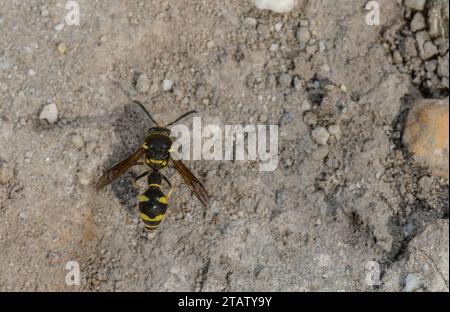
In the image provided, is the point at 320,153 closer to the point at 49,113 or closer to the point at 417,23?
the point at 417,23

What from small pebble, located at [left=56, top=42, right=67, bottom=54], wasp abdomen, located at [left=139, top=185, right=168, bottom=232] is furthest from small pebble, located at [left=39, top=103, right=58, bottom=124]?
wasp abdomen, located at [left=139, top=185, right=168, bottom=232]

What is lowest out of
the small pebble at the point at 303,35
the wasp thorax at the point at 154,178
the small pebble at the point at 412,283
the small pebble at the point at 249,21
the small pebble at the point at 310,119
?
the small pebble at the point at 412,283

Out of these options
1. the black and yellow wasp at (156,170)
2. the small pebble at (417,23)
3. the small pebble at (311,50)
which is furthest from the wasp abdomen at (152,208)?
the small pebble at (417,23)

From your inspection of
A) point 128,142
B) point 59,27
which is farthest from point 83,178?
point 59,27

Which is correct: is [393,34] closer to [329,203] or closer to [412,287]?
[329,203]

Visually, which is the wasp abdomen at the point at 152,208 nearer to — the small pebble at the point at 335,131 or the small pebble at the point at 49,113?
the small pebble at the point at 49,113

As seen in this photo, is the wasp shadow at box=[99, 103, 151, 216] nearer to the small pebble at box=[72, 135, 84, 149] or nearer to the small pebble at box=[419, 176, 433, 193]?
the small pebble at box=[72, 135, 84, 149]
